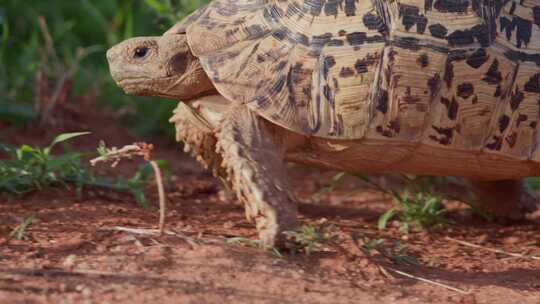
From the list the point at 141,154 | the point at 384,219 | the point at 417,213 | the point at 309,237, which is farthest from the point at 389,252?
the point at 141,154

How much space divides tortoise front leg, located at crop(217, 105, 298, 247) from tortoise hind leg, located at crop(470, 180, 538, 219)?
1597mm

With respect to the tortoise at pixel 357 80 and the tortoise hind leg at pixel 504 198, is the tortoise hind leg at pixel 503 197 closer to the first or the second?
the tortoise hind leg at pixel 504 198

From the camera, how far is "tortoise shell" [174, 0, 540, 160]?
11.8 ft

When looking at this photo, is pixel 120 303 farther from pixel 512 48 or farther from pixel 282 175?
→ pixel 512 48

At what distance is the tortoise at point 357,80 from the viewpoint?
358cm

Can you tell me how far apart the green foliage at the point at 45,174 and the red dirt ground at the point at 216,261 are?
2.1 inches

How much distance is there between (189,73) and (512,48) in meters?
1.53

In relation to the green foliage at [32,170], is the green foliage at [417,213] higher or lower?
lower

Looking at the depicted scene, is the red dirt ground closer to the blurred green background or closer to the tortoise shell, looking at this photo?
the tortoise shell

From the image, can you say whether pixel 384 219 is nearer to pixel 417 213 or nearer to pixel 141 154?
pixel 417 213

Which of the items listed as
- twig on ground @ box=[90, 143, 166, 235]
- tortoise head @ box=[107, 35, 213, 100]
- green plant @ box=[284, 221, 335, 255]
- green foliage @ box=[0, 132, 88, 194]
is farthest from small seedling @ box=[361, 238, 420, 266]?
green foliage @ box=[0, 132, 88, 194]

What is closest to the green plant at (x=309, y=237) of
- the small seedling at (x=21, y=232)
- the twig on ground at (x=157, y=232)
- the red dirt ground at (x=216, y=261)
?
the red dirt ground at (x=216, y=261)

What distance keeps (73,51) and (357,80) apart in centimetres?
395

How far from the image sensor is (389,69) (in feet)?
11.8
